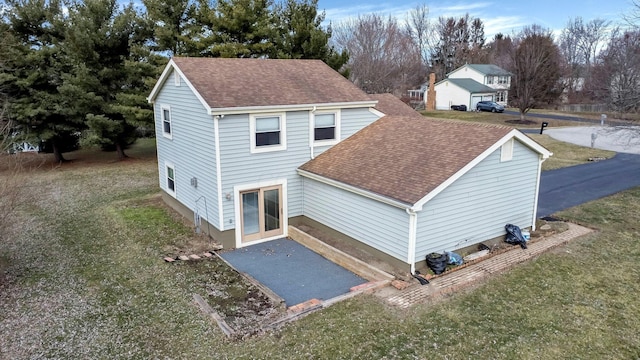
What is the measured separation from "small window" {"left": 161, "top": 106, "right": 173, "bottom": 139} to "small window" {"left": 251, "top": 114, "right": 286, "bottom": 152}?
175 inches

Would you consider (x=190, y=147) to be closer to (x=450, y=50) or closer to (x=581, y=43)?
(x=450, y=50)

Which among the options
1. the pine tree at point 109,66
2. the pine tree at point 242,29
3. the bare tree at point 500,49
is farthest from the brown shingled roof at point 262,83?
the bare tree at point 500,49

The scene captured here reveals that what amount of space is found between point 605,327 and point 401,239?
4.34 meters

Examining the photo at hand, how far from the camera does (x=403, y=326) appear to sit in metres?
8.27

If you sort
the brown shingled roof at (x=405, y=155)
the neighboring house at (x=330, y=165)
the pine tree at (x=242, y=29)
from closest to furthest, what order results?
the brown shingled roof at (x=405, y=155) < the neighboring house at (x=330, y=165) < the pine tree at (x=242, y=29)

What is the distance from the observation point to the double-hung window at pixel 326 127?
13773 millimetres

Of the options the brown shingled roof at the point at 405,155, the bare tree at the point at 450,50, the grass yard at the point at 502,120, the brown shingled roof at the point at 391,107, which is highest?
the bare tree at the point at 450,50

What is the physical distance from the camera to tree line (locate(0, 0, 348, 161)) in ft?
77.7

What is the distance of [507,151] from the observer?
456 inches

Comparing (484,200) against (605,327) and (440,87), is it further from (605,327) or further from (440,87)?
(440,87)

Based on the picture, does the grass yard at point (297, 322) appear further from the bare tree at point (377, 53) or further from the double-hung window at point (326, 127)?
the bare tree at point (377, 53)

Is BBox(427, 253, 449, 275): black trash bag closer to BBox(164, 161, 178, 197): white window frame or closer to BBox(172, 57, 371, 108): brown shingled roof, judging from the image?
BBox(172, 57, 371, 108): brown shingled roof

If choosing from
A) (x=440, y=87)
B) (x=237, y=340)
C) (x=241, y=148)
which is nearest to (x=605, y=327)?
(x=237, y=340)

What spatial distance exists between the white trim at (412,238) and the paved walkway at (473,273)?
0.57 m
